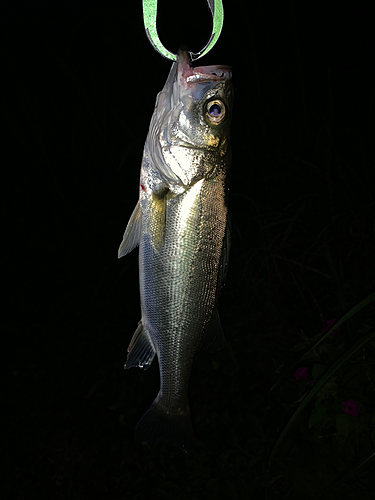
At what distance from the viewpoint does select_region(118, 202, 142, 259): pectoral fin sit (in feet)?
3.22

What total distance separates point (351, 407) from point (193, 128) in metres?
1.72

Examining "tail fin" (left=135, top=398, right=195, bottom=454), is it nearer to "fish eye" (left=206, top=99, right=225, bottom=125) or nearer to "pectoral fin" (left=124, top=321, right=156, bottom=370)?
"pectoral fin" (left=124, top=321, right=156, bottom=370)

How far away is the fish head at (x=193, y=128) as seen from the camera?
92 centimetres

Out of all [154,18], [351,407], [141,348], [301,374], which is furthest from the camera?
[301,374]

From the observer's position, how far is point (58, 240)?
3.60m

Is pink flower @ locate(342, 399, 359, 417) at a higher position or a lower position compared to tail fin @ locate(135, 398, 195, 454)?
lower

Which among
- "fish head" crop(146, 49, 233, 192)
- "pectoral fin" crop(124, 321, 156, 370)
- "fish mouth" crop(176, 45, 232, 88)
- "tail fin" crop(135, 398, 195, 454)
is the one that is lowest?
"tail fin" crop(135, 398, 195, 454)

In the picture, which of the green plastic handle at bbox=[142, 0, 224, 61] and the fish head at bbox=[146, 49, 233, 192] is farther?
the fish head at bbox=[146, 49, 233, 192]

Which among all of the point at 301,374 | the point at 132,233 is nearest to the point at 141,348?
the point at 132,233

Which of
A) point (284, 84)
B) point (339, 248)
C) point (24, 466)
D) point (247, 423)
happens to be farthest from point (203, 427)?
point (284, 84)

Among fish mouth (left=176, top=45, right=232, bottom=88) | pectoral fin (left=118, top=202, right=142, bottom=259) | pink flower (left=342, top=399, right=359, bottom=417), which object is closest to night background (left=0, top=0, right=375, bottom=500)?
pink flower (left=342, top=399, right=359, bottom=417)

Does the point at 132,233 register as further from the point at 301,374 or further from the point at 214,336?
the point at 301,374

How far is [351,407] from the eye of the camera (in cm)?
200

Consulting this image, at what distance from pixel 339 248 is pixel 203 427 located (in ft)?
5.16
